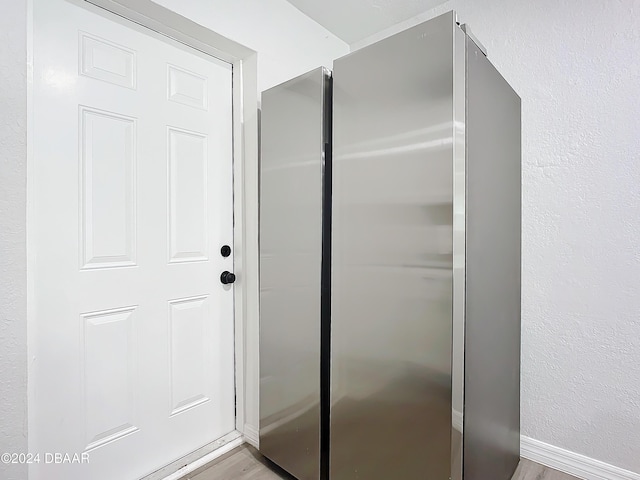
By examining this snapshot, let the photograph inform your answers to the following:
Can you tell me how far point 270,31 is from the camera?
6.31 feet

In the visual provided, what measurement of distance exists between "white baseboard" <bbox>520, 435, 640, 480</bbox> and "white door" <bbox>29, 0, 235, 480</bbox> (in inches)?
59.1

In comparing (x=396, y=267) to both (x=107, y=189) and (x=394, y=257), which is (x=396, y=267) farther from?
(x=107, y=189)

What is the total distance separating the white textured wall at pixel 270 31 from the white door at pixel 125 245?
18cm

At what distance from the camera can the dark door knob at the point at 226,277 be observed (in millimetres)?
1905

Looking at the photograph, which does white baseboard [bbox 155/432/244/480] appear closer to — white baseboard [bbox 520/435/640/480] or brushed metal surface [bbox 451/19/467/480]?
brushed metal surface [bbox 451/19/467/480]

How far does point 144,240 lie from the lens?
1601mm

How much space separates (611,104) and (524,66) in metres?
0.43

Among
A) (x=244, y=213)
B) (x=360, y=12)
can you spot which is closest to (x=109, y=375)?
(x=244, y=213)

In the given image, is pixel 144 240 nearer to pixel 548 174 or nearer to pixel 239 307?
pixel 239 307

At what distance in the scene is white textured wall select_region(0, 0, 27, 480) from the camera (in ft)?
3.67

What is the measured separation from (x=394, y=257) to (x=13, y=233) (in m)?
1.21

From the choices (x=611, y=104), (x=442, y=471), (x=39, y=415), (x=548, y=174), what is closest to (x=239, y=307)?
(x=39, y=415)

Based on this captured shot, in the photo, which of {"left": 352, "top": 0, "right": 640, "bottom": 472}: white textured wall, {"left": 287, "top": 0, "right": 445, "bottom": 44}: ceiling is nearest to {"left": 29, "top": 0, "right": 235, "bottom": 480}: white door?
{"left": 287, "top": 0, "right": 445, "bottom": 44}: ceiling

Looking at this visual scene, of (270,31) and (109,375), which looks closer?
(109,375)
